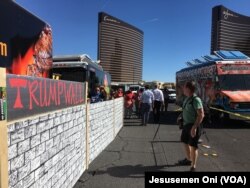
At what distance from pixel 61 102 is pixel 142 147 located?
16.6 ft

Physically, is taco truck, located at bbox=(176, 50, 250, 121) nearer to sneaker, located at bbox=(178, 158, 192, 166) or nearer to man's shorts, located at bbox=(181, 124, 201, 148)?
sneaker, located at bbox=(178, 158, 192, 166)

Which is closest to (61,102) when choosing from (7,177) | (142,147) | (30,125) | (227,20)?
(30,125)

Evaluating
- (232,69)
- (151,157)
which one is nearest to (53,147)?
(151,157)

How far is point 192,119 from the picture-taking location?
7.57 metres

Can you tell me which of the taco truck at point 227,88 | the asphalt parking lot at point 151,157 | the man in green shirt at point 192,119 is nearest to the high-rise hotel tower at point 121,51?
the taco truck at point 227,88

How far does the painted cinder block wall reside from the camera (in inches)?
155

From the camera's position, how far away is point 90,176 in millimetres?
7039

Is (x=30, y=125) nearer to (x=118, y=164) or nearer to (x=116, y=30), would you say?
(x=118, y=164)

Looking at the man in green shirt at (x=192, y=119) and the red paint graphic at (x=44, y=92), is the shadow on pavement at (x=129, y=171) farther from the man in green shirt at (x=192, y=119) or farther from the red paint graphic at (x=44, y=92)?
the red paint graphic at (x=44, y=92)

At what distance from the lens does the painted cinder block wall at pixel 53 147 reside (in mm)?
3938

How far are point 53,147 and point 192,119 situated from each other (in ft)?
10.6

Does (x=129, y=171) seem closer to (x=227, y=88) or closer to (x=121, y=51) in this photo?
(x=227, y=88)

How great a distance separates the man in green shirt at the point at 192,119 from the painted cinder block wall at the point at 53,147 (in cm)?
194

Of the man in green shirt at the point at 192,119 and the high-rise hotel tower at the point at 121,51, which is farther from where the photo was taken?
the high-rise hotel tower at the point at 121,51
